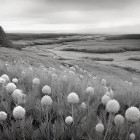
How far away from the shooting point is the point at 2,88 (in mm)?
3797

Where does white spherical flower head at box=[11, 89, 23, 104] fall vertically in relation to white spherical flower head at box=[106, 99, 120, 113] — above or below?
below

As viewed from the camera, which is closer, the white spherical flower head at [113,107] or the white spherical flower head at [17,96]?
the white spherical flower head at [113,107]

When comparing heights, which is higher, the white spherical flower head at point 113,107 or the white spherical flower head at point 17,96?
the white spherical flower head at point 113,107

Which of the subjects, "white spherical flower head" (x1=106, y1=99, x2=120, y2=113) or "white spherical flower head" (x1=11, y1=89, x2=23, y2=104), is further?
"white spherical flower head" (x1=11, y1=89, x2=23, y2=104)

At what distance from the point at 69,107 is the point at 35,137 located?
2.50ft

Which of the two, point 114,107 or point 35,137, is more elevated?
point 114,107

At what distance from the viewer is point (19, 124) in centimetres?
269

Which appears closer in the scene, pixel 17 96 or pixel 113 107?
pixel 113 107

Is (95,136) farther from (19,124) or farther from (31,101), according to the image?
(31,101)

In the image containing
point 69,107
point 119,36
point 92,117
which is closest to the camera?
point 92,117

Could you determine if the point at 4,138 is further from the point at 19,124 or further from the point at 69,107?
the point at 69,107

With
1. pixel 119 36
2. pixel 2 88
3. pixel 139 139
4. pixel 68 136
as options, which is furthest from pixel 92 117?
pixel 119 36

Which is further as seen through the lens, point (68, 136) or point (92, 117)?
point (92, 117)

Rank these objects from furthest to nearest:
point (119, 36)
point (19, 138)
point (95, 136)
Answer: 1. point (119, 36)
2. point (19, 138)
3. point (95, 136)
